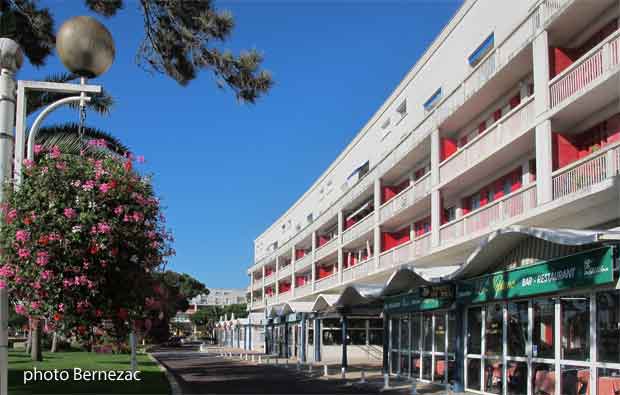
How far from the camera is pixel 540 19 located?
21188mm

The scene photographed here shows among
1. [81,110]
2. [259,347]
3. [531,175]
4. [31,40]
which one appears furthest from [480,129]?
[259,347]

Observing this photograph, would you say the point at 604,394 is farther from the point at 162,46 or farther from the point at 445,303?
the point at 162,46

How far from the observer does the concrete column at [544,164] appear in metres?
20.1

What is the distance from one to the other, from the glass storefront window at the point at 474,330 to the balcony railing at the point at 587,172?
392 centimetres

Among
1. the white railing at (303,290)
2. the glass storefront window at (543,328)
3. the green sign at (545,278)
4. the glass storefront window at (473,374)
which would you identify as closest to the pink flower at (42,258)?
the green sign at (545,278)

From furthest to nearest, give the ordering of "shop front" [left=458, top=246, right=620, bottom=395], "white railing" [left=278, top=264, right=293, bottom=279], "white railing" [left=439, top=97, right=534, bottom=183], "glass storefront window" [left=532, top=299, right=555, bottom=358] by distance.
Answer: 1. "white railing" [left=278, top=264, right=293, bottom=279]
2. "white railing" [left=439, top=97, right=534, bottom=183]
3. "glass storefront window" [left=532, top=299, right=555, bottom=358]
4. "shop front" [left=458, top=246, right=620, bottom=395]

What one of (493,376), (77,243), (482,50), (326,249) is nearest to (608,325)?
(493,376)

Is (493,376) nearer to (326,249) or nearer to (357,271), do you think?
(357,271)

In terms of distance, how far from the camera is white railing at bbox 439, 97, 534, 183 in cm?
2197

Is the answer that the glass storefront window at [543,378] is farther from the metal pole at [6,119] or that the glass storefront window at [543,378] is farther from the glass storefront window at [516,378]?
the metal pole at [6,119]

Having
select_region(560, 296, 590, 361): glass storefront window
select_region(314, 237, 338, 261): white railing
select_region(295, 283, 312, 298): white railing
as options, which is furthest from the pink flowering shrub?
select_region(295, 283, 312, 298): white railing

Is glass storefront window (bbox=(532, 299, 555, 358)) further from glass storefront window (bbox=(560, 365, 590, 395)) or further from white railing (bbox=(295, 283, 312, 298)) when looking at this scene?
white railing (bbox=(295, 283, 312, 298))

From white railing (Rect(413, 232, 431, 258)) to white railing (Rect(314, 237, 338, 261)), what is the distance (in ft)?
54.5

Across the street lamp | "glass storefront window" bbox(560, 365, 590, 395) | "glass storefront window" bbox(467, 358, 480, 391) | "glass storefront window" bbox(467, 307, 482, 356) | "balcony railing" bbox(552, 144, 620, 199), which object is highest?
"balcony railing" bbox(552, 144, 620, 199)
